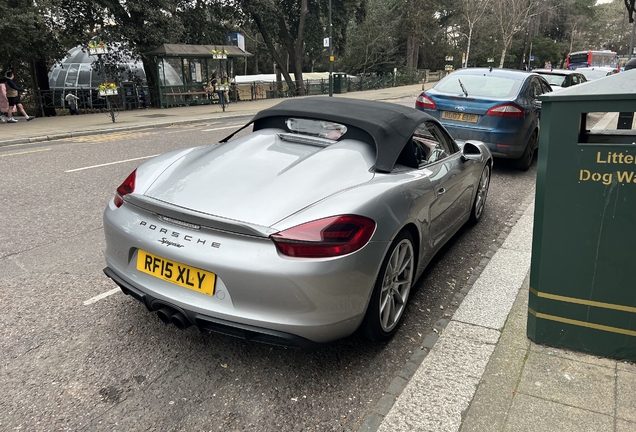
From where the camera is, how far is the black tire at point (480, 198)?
5.25m

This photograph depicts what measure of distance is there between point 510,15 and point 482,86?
5490 cm

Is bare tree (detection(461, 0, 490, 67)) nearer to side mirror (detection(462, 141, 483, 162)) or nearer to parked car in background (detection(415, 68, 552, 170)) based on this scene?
parked car in background (detection(415, 68, 552, 170))

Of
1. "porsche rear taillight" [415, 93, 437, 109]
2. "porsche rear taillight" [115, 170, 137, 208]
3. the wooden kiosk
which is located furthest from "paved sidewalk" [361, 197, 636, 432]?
the wooden kiosk

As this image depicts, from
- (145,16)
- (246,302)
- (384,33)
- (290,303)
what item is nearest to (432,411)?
(290,303)

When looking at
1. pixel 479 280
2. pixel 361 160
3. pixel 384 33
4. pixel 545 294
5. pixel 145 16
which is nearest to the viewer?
pixel 545 294

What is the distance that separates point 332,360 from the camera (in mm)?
2975

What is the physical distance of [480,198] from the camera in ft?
17.8

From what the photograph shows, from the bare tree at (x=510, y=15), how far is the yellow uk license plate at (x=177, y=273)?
191 feet

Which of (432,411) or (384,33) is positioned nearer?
(432,411)

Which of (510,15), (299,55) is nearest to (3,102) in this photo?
(299,55)

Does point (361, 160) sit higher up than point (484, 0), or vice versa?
point (484, 0)

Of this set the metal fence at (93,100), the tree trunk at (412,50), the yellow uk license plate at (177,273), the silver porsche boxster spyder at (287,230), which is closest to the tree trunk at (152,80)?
the metal fence at (93,100)

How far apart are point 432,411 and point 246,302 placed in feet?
3.51

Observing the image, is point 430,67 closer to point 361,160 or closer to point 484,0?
point 484,0
